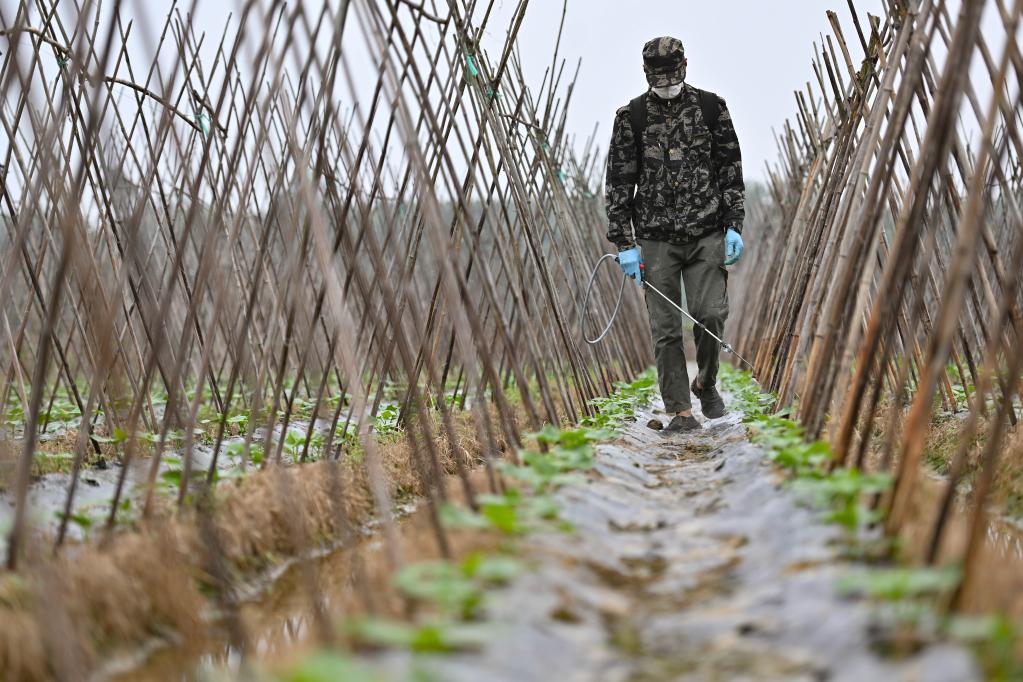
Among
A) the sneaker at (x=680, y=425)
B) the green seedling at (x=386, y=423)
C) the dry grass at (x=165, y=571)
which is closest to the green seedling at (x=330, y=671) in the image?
the dry grass at (x=165, y=571)

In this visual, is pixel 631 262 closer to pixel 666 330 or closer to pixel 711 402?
pixel 666 330

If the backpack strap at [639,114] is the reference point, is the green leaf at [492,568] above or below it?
below

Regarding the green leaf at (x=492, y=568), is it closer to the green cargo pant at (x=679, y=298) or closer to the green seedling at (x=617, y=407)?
the green seedling at (x=617, y=407)

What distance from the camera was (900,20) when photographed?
14.6 feet

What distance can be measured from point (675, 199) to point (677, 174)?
A: 125mm

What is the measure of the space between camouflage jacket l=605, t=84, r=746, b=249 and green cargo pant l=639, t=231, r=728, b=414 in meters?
0.08

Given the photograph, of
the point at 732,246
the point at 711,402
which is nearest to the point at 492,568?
the point at 732,246

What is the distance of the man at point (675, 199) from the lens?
16.5 feet

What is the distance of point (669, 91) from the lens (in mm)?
5004

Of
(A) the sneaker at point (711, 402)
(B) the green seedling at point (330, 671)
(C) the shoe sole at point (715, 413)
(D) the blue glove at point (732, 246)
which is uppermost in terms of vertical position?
(D) the blue glove at point (732, 246)

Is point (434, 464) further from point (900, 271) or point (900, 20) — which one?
point (900, 20)

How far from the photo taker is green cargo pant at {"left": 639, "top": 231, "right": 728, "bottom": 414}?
5102 millimetres

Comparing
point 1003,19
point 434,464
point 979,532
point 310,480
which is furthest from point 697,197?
point 979,532

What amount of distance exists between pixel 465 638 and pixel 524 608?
10.8 inches
